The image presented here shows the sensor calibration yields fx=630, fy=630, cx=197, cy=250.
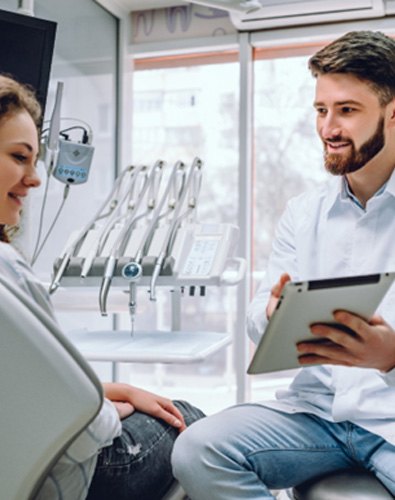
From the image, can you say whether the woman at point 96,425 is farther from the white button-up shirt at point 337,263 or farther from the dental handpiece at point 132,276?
the dental handpiece at point 132,276

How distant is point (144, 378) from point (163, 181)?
2203mm

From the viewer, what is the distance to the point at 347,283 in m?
1.02

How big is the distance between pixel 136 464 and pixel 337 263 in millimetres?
710

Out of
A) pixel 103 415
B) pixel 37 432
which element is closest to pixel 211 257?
pixel 103 415

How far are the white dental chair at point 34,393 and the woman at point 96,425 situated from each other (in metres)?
0.09

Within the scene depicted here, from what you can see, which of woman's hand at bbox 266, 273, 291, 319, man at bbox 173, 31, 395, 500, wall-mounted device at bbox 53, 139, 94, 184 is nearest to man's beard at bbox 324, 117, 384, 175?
man at bbox 173, 31, 395, 500

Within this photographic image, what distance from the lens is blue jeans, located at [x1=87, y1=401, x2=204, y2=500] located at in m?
1.10

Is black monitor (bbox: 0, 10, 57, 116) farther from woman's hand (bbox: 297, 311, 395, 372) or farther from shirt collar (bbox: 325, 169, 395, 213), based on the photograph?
woman's hand (bbox: 297, 311, 395, 372)

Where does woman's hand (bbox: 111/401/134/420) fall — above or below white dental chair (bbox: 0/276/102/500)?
below

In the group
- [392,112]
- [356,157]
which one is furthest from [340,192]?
[392,112]

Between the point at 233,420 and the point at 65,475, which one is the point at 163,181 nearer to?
the point at 233,420

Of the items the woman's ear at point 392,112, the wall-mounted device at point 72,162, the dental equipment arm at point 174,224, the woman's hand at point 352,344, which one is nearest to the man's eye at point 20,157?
the woman's hand at point 352,344

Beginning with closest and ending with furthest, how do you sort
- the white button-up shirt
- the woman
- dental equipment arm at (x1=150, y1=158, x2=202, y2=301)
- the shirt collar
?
the woman < the white button-up shirt < the shirt collar < dental equipment arm at (x1=150, y1=158, x2=202, y2=301)

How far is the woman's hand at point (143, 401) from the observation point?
1286 mm
